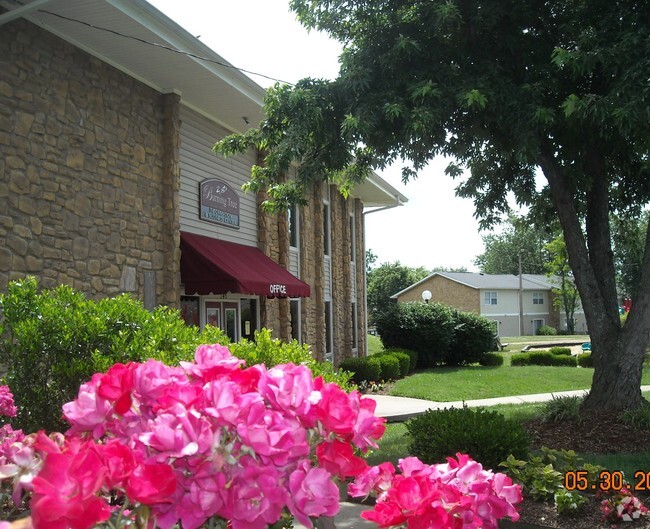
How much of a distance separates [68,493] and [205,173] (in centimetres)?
1276

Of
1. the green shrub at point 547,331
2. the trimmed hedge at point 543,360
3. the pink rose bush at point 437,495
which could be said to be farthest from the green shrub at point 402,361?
the green shrub at point 547,331

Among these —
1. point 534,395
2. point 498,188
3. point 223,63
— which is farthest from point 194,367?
point 534,395

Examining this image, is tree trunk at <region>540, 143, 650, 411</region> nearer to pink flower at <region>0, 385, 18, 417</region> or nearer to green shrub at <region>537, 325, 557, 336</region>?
pink flower at <region>0, 385, 18, 417</region>

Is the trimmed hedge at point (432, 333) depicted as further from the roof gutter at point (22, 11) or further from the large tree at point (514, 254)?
the large tree at point (514, 254)

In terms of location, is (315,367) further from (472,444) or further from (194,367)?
(194,367)

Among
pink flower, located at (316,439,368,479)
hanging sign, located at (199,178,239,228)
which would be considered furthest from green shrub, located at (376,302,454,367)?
pink flower, located at (316,439,368,479)

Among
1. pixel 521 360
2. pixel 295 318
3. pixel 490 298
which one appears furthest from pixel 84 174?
pixel 490 298

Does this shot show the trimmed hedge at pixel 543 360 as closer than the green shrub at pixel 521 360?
Yes

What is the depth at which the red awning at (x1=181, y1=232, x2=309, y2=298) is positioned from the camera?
11.8m

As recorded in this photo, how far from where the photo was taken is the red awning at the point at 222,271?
11781mm

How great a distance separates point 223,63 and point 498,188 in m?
5.65

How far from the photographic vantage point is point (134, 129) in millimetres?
11078

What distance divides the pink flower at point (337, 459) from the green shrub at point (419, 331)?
2255 centimetres

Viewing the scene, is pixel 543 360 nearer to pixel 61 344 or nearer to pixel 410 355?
pixel 410 355
